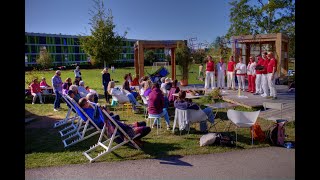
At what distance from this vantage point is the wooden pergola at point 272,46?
1777 cm

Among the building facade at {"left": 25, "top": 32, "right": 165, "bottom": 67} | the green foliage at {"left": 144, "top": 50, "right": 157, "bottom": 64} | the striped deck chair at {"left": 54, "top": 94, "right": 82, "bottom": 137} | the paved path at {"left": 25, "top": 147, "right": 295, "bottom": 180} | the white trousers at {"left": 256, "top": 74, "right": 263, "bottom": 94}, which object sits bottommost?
the paved path at {"left": 25, "top": 147, "right": 295, "bottom": 180}

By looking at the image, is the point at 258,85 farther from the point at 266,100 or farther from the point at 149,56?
the point at 149,56

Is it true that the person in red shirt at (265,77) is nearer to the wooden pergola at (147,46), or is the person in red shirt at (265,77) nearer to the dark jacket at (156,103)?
the dark jacket at (156,103)

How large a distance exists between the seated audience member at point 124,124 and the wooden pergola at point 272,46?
12850 millimetres

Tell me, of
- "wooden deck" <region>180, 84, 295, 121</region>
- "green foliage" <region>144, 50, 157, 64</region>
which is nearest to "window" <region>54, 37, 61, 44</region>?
"green foliage" <region>144, 50, 157, 64</region>

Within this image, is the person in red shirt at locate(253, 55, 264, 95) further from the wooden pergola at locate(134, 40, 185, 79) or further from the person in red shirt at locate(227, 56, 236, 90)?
the wooden pergola at locate(134, 40, 185, 79)

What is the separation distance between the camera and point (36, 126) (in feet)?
31.9

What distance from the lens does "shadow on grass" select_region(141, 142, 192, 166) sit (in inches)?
235

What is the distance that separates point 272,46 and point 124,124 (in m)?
16.8

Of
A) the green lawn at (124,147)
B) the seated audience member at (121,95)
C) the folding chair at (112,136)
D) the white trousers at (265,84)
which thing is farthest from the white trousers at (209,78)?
the folding chair at (112,136)

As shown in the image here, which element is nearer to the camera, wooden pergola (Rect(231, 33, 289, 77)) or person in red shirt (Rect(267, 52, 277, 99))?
person in red shirt (Rect(267, 52, 277, 99))

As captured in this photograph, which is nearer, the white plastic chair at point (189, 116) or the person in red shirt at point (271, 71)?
the white plastic chair at point (189, 116)
